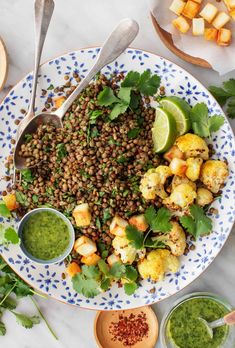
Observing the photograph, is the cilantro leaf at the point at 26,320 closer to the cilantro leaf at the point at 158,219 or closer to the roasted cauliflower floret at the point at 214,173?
the cilantro leaf at the point at 158,219

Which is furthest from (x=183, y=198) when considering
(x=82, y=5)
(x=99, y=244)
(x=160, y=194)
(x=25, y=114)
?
(x=82, y=5)

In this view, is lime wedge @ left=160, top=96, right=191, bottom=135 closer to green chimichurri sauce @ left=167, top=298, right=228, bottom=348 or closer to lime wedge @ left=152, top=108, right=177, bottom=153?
lime wedge @ left=152, top=108, right=177, bottom=153

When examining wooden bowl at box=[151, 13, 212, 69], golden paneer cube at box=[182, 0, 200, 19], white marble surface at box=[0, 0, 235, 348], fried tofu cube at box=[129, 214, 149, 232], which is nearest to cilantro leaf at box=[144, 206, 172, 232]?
fried tofu cube at box=[129, 214, 149, 232]

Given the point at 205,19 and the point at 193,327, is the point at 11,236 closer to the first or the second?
the point at 193,327

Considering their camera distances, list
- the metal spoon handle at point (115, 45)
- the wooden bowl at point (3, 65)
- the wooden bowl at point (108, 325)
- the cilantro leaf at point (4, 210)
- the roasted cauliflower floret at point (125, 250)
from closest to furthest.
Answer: the metal spoon handle at point (115, 45) < the roasted cauliflower floret at point (125, 250) < the cilantro leaf at point (4, 210) < the wooden bowl at point (3, 65) < the wooden bowl at point (108, 325)


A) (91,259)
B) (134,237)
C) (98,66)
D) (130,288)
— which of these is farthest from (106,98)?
(130,288)

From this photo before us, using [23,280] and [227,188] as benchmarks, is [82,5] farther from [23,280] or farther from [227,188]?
[23,280]

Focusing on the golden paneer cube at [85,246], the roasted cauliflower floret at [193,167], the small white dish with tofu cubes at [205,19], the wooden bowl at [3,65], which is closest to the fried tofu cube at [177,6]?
the small white dish with tofu cubes at [205,19]
